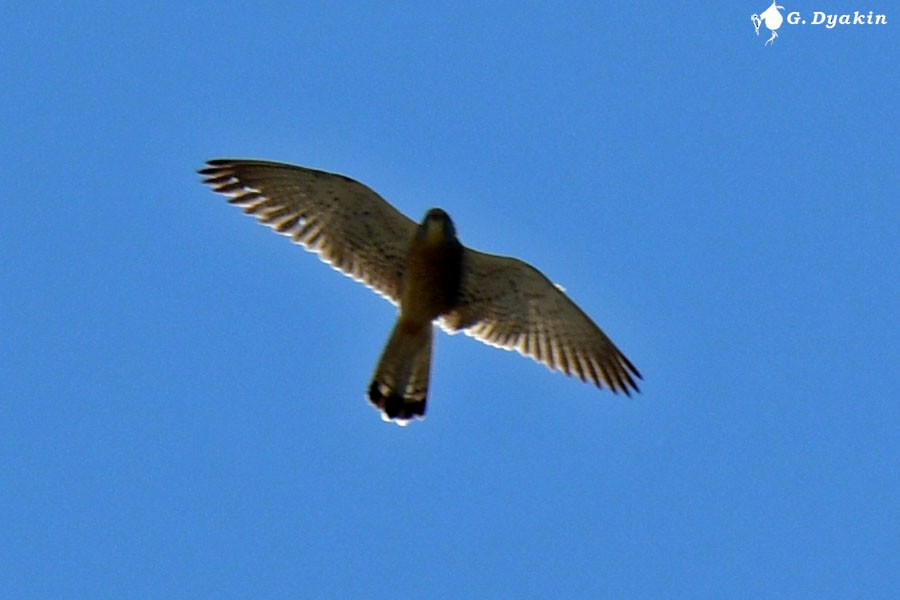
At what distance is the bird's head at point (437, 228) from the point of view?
17.6 m

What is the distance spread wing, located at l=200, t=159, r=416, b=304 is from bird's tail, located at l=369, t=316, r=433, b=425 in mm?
453

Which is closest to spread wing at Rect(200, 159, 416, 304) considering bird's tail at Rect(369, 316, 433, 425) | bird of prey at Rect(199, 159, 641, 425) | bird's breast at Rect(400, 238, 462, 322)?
bird of prey at Rect(199, 159, 641, 425)

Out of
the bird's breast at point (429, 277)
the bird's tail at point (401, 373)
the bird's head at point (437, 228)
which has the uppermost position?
the bird's head at point (437, 228)

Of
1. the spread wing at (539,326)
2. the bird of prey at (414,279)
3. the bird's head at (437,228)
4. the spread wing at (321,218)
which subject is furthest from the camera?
the spread wing at (539,326)

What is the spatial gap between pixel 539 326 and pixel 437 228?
1813mm

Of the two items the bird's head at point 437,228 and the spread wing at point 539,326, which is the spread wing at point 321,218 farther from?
the spread wing at point 539,326

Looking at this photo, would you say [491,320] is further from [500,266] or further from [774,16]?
[774,16]

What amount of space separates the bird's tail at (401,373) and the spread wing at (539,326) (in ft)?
1.63

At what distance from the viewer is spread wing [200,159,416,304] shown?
1805 centimetres

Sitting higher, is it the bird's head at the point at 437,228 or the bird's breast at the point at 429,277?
the bird's head at the point at 437,228

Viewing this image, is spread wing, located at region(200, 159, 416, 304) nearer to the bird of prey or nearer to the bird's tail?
the bird of prey

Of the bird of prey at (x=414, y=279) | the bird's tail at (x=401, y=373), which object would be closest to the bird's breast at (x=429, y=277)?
the bird of prey at (x=414, y=279)

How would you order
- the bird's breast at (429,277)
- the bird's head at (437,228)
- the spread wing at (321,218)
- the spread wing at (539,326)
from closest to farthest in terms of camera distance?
the bird's head at (437,228) → the bird's breast at (429,277) → the spread wing at (321,218) → the spread wing at (539,326)

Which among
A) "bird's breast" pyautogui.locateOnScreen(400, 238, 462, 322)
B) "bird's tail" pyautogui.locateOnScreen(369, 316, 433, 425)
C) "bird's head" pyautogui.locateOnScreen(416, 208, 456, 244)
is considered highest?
"bird's head" pyautogui.locateOnScreen(416, 208, 456, 244)
